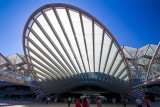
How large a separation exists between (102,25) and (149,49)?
31658 mm

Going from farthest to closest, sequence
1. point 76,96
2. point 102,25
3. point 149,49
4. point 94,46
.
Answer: point 76,96
point 149,49
point 94,46
point 102,25

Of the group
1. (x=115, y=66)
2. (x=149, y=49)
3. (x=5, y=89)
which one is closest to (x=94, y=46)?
(x=115, y=66)

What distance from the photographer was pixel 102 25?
1376 cm

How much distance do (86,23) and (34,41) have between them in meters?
8.88

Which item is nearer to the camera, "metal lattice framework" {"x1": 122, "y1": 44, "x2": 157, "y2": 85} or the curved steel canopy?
the curved steel canopy

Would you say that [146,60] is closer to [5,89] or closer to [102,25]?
[102,25]

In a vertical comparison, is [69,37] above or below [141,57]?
below

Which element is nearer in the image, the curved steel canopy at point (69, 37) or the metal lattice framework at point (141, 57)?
the curved steel canopy at point (69, 37)

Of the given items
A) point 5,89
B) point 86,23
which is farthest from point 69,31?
point 5,89

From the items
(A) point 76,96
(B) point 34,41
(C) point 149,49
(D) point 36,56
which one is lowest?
(A) point 76,96

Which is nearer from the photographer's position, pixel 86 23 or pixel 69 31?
pixel 86 23

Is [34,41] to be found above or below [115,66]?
above

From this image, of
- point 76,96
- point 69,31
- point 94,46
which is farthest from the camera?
point 76,96

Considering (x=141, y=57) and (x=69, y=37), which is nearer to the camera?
(x=69, y=37)
